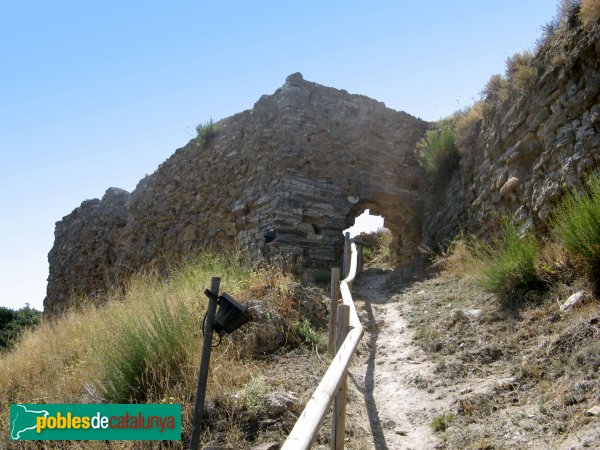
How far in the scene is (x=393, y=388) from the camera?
4.66 meters

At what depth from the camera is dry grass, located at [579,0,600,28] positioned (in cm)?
600

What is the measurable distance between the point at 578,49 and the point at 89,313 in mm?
6847

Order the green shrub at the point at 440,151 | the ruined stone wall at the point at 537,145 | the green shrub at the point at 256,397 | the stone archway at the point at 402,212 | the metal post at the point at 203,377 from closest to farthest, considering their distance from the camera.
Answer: the metal post at the point at 203,377
the green shrub at the point at 256,397
the ruined stone wall at the point at 537,145
the green shrub at the point at 440,151
the stone archway at the point at 402,212

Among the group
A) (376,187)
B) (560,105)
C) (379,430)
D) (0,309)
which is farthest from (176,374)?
(0,309)

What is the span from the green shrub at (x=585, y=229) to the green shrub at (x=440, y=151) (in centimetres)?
475

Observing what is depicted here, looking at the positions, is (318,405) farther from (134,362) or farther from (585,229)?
(585,229)

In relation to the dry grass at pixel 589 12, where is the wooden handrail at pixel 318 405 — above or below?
below

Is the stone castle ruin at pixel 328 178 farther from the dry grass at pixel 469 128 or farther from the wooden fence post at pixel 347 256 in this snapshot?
the wooden fence post at pixel 347 256

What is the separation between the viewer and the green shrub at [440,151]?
9.84 m

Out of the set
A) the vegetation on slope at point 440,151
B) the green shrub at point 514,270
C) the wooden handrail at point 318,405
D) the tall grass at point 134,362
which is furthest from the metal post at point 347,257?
the wooden handrail at point 318,405

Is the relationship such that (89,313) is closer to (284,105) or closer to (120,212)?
(284,105)

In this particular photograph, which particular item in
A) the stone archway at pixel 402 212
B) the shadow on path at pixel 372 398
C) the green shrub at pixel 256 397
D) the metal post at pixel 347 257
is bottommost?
the shadow on path at pixel 372 398

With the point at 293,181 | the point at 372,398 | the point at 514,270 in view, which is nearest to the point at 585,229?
the point at 514,270

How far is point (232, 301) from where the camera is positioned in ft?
11.5
